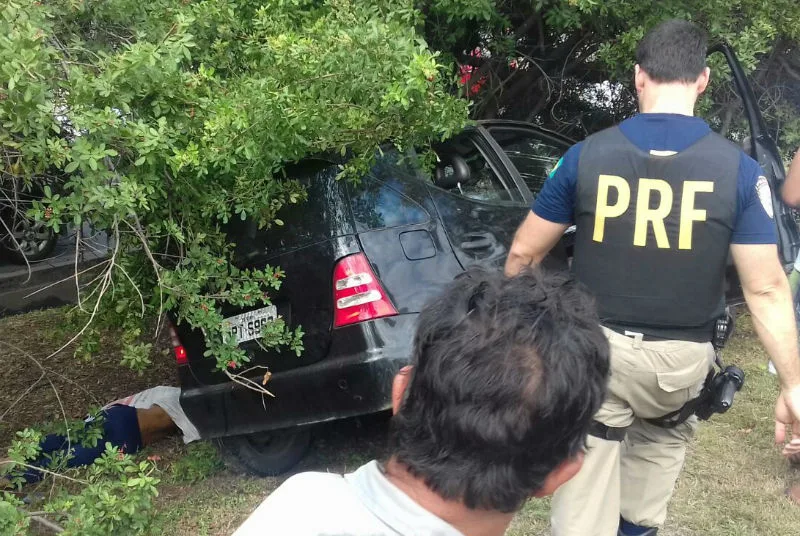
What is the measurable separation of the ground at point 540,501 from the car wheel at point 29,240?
0.52m

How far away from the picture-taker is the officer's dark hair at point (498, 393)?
3.51 feet

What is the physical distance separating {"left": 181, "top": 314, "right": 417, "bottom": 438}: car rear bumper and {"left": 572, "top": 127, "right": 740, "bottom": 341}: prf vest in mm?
846

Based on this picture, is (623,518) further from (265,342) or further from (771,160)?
(771,160)

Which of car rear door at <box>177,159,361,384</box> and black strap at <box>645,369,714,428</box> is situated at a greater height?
car rear door at <box>177,159,361,384</box>

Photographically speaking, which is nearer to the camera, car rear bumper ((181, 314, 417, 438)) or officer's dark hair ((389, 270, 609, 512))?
officer's dark hair ((389, 270, 609, 512))

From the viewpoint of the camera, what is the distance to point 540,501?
328cm

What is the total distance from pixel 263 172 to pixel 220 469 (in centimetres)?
181

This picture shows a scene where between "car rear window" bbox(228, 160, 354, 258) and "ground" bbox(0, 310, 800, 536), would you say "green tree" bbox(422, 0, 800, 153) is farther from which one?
"ground" bbox(0, 310, 800, 536)

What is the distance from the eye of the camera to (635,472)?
103 inches

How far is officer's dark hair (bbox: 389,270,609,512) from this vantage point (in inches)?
42.1

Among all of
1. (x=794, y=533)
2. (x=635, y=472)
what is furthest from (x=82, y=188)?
(x=794, y=533)

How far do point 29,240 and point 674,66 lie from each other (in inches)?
146

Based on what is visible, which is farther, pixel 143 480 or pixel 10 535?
pixel 143 480

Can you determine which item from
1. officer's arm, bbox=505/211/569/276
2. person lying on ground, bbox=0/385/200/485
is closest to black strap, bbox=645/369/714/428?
officer's arm, bbox=505/211/569/276
